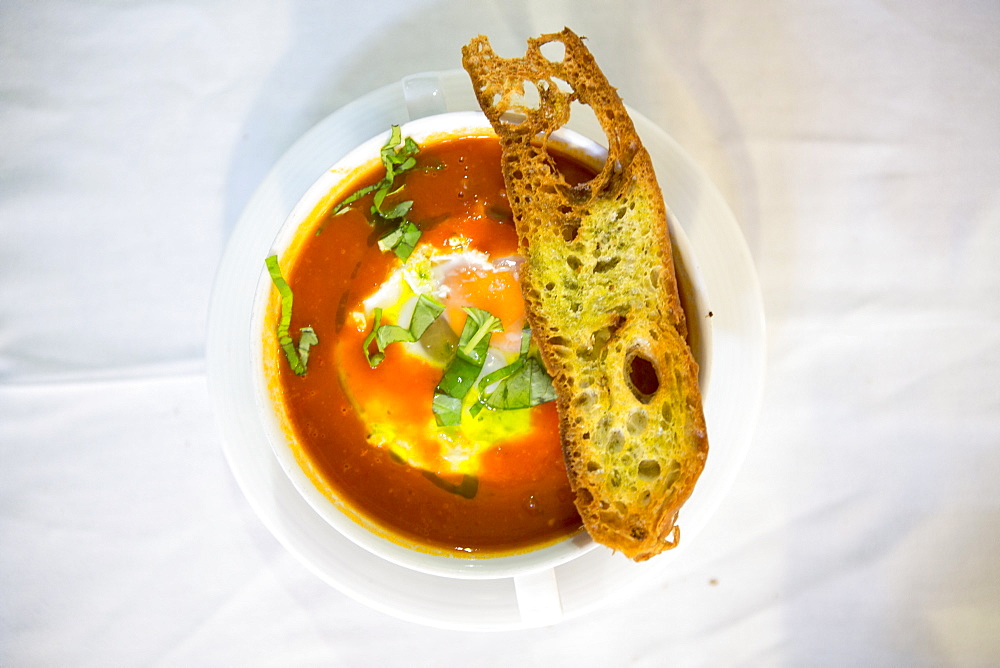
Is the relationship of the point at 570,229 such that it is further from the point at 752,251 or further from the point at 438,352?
the point at 752,251

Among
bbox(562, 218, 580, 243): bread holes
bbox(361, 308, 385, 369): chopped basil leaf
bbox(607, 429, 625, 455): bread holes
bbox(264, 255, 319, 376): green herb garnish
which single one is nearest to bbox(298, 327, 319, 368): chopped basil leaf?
bbox(264, 255, 319, 376): green herb garnish

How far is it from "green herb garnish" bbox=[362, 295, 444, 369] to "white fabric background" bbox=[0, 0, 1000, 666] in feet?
2.26

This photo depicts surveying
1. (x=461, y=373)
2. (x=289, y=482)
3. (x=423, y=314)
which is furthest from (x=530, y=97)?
(x=289, y=482)

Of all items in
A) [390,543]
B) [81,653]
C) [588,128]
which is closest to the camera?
[390,543]

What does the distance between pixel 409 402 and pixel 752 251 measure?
1.22 m

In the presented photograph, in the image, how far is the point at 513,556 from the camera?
1.73 metres

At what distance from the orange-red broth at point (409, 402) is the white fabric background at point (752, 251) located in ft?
1.61

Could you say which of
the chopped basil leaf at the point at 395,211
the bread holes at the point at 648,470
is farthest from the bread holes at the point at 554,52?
the bread holes at the point at 648,470

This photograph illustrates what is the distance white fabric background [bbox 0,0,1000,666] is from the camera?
6.87 ft

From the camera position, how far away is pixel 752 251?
2.12 metres

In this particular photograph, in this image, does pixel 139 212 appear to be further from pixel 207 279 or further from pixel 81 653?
pixel 81 653

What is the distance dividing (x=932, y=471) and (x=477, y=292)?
165cm

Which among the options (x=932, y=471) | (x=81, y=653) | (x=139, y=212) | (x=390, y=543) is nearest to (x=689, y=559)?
(x=932, y=471)

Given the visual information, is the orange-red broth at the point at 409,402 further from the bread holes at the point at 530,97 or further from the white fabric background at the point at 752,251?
the white fabric background at the point at 752,251
